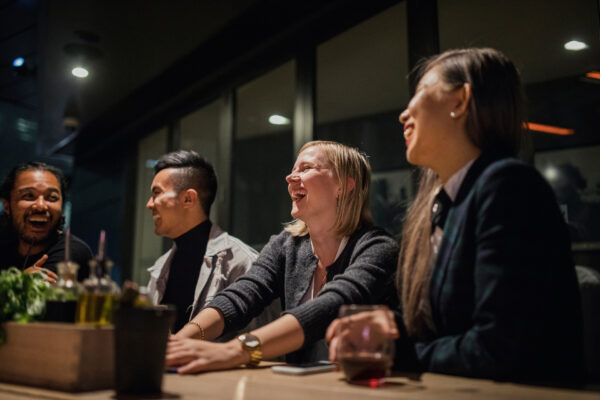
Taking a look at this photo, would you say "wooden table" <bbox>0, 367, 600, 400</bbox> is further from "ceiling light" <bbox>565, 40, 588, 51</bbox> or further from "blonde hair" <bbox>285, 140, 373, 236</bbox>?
"ceiling light" <bbox>565, 40, 588, 51</bbox>

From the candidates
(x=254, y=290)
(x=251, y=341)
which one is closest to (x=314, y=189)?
(x=254, y=290)

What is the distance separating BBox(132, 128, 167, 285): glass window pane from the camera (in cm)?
637

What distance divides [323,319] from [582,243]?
1492 mm

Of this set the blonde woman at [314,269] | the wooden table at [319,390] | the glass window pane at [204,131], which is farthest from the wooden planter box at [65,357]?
the glass window pane at [204,131]

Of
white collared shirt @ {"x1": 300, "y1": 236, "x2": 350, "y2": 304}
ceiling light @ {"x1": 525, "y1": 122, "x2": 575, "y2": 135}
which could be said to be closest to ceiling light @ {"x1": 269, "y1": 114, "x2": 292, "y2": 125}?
ceiling light @ {"x1": 525, "y1": 122, "x2": 575, "y2": 135}

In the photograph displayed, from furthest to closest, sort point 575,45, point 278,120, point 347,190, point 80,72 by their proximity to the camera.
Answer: point 80,72, point 278,120, point 575,45, point 347,190

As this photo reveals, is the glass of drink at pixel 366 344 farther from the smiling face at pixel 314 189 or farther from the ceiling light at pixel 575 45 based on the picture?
the ceiling light at pixel 575 45

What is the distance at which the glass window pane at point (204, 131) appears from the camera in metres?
5.13

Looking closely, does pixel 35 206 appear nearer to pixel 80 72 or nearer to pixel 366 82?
pixel 366 82

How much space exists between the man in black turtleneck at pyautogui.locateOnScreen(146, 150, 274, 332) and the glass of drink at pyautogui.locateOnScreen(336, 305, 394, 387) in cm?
140

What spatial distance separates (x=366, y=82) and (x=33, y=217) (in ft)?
8.58

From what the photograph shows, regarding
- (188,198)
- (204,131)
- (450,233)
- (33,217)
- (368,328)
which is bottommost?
(368,328)

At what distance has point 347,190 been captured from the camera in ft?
6.66

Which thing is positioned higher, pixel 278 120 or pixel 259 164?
pixel 278 120
